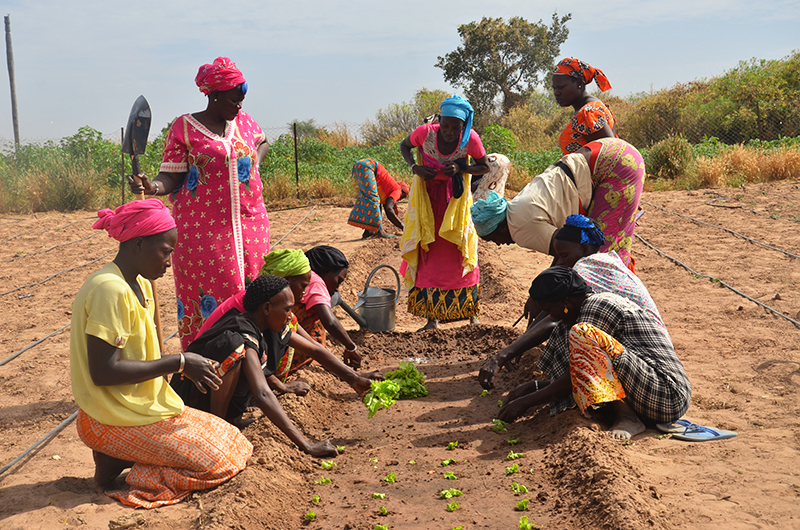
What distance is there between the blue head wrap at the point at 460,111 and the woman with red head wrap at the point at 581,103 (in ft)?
2.77

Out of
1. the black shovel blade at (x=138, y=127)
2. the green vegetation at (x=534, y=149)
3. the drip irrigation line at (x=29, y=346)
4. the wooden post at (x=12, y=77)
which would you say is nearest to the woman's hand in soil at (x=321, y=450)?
the black shovel blade at (x=138, y=127)

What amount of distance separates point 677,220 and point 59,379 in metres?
10.8

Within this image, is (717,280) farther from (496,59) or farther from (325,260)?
(496,59)

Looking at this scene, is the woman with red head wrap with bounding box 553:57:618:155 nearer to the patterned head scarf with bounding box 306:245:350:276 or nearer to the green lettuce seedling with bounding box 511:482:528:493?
the patterned head scarf with bounding box 306:245:350:276

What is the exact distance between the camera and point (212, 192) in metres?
4.10

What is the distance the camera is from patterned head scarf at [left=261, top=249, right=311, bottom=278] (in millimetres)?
3992

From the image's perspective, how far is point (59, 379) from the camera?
5281mm

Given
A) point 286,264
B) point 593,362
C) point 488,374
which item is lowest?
point 488,374

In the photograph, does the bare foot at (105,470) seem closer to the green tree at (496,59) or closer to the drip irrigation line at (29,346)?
the drip irrigation line at (29,346)

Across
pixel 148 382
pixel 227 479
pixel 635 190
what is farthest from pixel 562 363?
pixel 148 382

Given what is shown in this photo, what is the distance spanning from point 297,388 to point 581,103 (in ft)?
9.75

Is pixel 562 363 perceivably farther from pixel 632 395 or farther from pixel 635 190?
pixel 635 190

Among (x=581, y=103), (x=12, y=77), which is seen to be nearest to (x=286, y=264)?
(x=581, y=103)


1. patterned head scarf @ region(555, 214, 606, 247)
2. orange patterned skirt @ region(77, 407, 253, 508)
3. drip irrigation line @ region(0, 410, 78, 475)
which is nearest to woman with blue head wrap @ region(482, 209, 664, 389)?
patterned head scarf @ region(555, 214, 606, 247)
